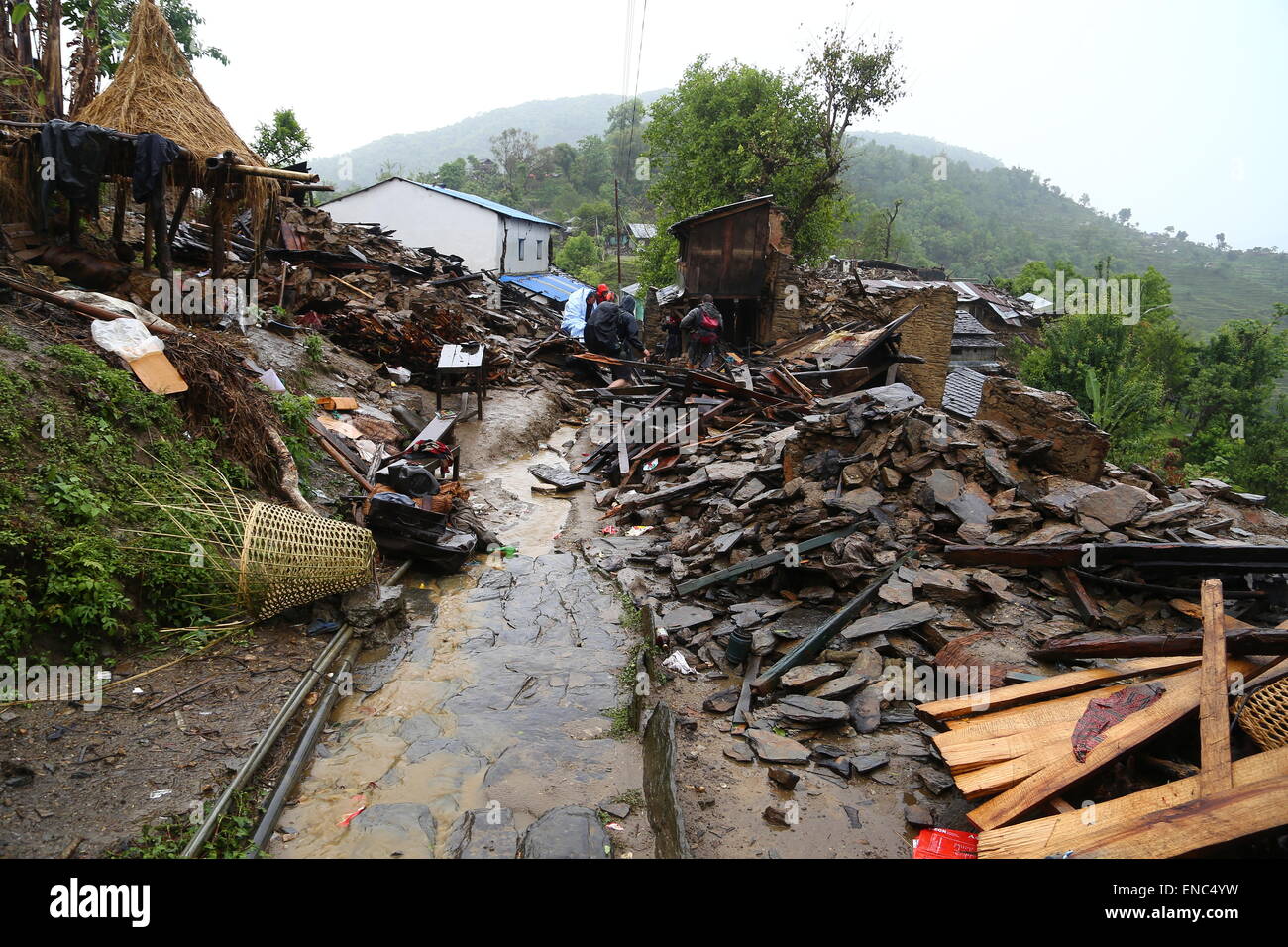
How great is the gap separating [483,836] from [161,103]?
10.0 m

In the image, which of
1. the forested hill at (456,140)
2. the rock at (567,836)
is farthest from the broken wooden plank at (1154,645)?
the forested hill at (456,140)

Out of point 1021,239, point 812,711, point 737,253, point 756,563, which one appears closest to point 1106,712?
point 812,711

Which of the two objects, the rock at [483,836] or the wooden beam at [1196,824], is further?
the rock at [483,836]

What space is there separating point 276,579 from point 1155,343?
40.6 metres

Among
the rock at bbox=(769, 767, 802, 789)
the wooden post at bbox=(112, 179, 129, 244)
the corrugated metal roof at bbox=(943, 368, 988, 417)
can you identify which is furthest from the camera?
the corrugated metal roof at bbox=(943, 368, 988, 417)

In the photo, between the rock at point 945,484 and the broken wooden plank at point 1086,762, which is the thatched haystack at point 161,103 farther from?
the broken wooden plank at point 1086,762

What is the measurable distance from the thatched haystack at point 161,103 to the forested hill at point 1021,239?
52.3m

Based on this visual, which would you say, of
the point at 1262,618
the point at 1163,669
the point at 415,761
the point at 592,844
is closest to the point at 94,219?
the point at 415,761

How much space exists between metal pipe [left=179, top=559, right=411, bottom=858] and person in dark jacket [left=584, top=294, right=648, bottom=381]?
11.6 metres

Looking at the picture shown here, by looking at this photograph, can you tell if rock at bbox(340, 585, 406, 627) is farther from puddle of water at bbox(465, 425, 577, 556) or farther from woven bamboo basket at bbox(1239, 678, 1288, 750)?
woven bamboo basket at bbox(1239, 678, 1288, 750)

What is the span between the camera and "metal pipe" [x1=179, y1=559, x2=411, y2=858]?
10.5 ft

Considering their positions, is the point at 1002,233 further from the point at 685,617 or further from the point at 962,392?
the point at 685,617

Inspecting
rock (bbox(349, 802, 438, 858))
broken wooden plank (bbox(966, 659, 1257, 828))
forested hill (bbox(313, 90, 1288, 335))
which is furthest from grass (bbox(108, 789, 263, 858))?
forested hill (bbox(313, 90, 1288, 335))

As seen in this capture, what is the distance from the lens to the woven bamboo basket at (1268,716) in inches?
111
